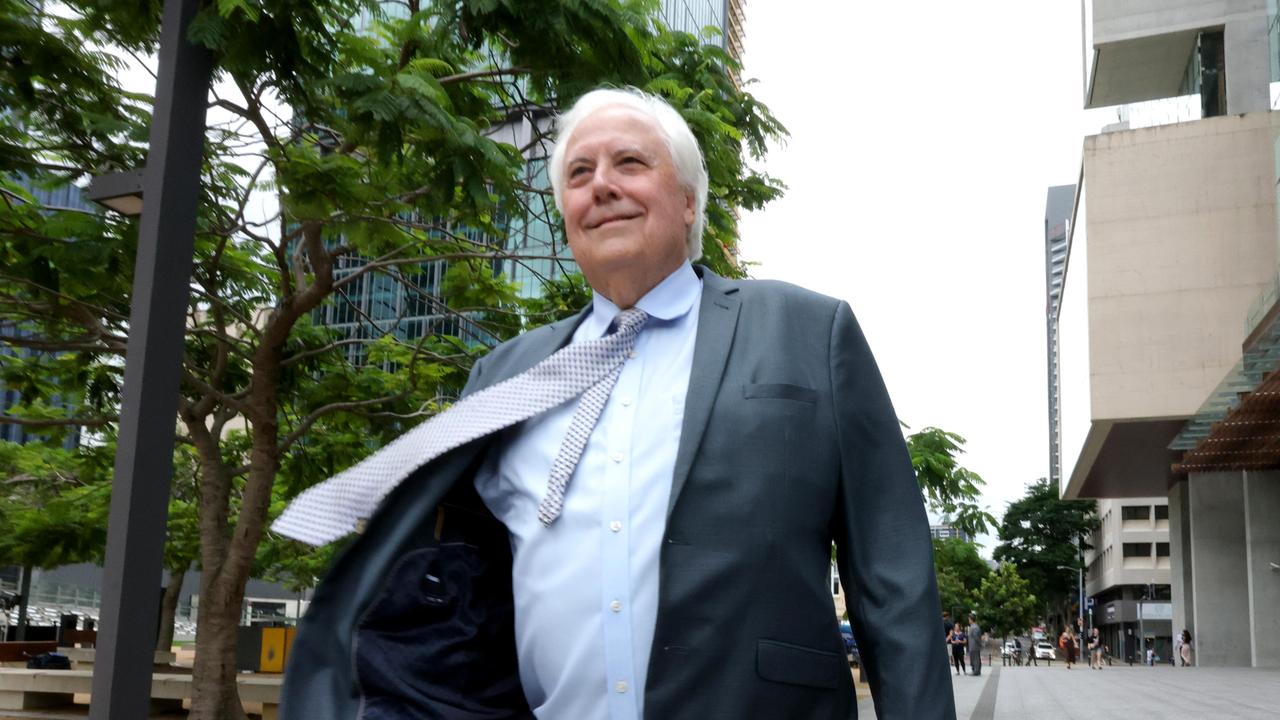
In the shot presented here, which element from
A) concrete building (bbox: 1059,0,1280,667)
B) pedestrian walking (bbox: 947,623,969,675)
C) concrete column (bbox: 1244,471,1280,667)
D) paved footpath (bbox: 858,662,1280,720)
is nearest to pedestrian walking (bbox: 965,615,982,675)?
pedestrian walking (bbox: 947,623,969,675)

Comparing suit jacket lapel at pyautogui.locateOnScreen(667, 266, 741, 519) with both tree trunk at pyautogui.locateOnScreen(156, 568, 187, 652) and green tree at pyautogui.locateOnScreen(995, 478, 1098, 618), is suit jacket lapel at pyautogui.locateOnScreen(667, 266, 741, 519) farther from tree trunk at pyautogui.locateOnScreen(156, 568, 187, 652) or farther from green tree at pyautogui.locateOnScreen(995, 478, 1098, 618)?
green tree at pyautogui.locateOnScreen(995, 478, 1098, 618)

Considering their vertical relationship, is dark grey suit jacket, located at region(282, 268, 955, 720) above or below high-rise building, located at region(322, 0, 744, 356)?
below

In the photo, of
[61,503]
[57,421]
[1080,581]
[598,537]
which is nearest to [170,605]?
[61,503]

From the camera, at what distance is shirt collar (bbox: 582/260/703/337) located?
7.00ft

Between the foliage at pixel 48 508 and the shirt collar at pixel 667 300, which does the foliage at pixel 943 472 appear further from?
the shirt collar at pixel 667 300

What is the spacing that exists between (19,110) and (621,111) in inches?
253

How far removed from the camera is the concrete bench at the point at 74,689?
52.3ft

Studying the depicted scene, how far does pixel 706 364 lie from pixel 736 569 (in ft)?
1.11

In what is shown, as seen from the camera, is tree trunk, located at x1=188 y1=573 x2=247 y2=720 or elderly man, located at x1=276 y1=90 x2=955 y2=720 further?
tree trunk, located at x1=188 y1=573 x2=247 y2=720

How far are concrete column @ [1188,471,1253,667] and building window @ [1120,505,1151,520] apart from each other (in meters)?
42.5

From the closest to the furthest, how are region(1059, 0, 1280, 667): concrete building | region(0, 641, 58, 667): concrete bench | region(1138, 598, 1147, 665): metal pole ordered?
region(0, 641, 58, 667): concrete bench, region(1059, 0, 1280, 667): concrete building, region(1138, 598, 1147, 665): metal pole

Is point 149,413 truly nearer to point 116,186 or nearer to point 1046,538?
point 116,186

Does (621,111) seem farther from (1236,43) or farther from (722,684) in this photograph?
(1236,43)

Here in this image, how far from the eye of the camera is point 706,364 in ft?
6.32
